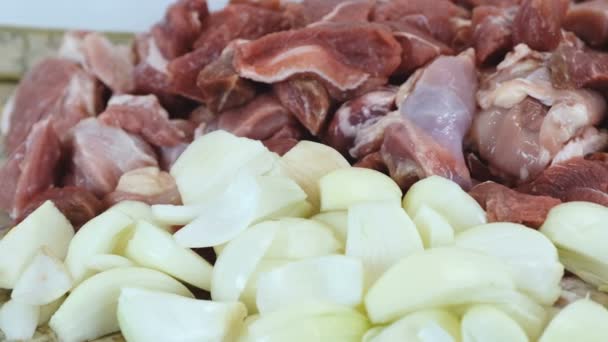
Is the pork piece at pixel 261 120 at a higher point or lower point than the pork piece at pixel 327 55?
lower

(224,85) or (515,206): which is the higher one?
(224,85)

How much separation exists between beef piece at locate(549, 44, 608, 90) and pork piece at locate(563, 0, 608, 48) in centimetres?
23

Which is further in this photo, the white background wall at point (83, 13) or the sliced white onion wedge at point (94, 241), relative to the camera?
the white background wall at point (83, 13)

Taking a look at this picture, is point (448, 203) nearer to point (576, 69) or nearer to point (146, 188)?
point (576, 69)

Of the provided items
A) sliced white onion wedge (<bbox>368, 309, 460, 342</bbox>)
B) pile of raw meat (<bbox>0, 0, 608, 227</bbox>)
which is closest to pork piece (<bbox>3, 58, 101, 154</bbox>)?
pile of raw meat (<bbox>0, 0, 608, 227</bbox>)

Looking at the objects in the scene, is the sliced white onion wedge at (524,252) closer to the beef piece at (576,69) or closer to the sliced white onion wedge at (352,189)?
the sliced white onion wedge at (352,189)

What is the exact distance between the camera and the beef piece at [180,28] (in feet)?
6.67

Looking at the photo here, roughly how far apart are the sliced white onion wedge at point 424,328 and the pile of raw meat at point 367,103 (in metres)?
0.35

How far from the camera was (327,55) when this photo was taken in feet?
5.45

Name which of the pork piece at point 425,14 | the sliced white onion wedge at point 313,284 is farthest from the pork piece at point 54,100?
the sliced white onion wedge at point 313,284

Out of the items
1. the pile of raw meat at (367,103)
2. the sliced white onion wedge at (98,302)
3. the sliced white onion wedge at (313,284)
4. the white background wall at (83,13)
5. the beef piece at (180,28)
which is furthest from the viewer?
the white background wall at (83,13)

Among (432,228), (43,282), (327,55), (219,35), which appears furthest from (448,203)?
(219,35)

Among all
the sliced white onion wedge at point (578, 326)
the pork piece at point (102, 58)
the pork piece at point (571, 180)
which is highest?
the pork piece at point (102, 58)

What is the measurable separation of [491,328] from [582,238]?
34cm
